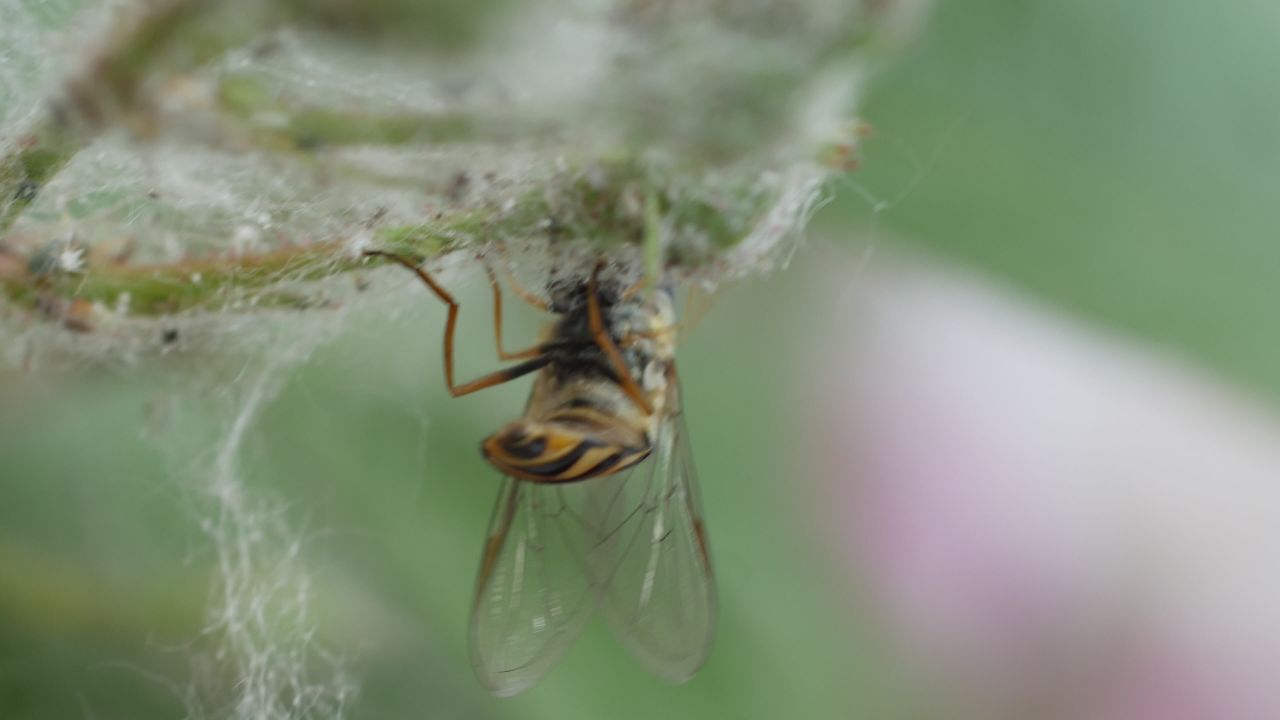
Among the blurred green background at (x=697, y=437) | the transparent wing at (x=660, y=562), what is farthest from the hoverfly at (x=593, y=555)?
the blurred green background at (x=697, y=437)

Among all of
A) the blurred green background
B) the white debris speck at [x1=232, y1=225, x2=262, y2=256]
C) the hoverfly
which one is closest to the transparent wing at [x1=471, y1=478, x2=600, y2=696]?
the hoverfly

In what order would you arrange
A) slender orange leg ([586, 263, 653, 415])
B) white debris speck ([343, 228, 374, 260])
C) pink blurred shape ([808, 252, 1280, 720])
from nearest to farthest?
white debris speck ([343, 228, 374, 260]) < slender orange leg ([586, 263, 653, 415]) < pink blurred shape ([808, 252, 1280, 720])

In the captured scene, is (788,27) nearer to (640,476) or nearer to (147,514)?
(640,476)

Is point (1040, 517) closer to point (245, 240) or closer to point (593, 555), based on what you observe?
point (593, 555)

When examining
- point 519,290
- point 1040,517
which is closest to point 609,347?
point 519,290

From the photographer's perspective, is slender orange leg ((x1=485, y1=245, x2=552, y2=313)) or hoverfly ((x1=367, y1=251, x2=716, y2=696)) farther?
hoverfly ((x1=367, y1=251, x2=716, y2=696))

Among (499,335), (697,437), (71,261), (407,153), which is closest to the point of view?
(407,153)

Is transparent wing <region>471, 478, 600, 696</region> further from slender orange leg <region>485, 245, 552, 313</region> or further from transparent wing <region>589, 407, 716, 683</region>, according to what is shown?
slender orange leg <region>485, 245, 552, 313</region>
